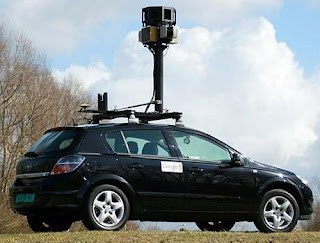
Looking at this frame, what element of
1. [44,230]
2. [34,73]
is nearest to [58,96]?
[34,73]

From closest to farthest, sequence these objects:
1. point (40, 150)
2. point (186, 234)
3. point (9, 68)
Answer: point (186, 234), point (40, 150), point (9, 68)

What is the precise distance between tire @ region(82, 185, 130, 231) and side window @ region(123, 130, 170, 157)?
0.76 m

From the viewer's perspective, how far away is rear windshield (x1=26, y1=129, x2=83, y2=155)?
1143cm

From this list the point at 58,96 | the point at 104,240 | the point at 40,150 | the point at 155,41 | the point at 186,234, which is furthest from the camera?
the point at 58,96

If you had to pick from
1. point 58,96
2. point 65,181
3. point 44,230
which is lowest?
point 44,230

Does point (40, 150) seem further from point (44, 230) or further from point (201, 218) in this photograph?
point (201, 218)

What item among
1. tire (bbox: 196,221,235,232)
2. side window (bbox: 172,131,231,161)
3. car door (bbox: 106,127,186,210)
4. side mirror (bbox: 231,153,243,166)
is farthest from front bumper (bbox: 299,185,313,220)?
car door (bbox: 106,127,186,210)

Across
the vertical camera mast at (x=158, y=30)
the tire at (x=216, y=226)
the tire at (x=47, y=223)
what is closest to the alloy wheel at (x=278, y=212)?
the tire at (x=216, y=226)

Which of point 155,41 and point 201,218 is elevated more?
point 155,41

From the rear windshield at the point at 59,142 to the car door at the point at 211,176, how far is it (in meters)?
1.55

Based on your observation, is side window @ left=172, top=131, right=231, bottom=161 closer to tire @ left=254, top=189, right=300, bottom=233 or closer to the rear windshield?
tire @ left=254, top=189, right=300, bottom=233

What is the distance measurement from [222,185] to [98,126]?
204 centimetres

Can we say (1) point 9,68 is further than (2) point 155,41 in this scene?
Yes

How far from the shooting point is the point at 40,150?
462 inches
